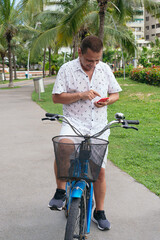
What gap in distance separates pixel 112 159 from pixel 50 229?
262 centimetres

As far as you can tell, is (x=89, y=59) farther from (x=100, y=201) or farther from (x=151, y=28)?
(x=151, y=28)

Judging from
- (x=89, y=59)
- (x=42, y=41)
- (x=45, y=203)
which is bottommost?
(x=45, y=203)

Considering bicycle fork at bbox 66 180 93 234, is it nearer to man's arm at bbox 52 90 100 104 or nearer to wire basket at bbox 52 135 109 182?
wire basket at bbox 52 135 109 182

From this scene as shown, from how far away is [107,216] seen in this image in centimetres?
360

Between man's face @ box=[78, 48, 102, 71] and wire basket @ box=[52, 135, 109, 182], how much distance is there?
0.72 metres

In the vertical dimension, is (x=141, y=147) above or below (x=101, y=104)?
below

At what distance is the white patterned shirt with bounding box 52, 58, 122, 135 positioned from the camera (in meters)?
3.11

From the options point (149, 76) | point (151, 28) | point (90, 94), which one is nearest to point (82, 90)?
point (90, 94)

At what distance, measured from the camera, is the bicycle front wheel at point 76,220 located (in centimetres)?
249

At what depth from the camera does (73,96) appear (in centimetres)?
304

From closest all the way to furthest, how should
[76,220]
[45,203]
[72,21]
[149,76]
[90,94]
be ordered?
[76,220]
[90,94]
[45,203]
[72,21]
[149,76]

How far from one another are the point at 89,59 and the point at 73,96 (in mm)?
347

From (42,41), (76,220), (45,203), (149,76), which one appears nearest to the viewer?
(76,220)

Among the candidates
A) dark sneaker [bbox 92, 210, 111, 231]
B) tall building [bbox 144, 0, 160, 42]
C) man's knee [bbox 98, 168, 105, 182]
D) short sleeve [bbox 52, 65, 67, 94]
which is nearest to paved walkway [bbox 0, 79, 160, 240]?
dark sneaker [bbox 92, 210, 111, 231]
